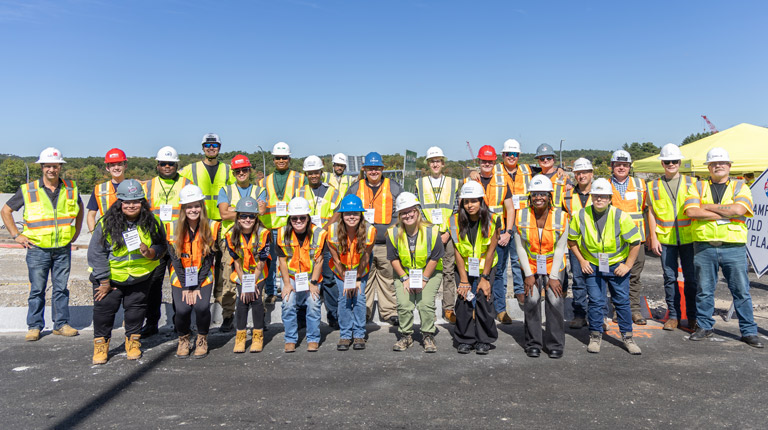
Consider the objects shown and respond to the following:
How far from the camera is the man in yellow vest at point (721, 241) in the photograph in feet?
19.7

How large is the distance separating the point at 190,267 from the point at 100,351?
1.24 metres

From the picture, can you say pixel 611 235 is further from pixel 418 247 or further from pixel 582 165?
pixel 418 247

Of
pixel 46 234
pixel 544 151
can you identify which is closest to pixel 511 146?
pixel 544 151

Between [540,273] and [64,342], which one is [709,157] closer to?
[540,273]

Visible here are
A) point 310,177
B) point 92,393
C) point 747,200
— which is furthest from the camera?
point 310,177

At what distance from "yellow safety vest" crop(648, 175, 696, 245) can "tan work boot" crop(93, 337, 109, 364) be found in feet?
21.7

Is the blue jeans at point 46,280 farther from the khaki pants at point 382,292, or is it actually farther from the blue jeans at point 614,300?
the blue jeans at point 614,300

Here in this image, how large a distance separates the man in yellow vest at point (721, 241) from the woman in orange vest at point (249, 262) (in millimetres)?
4998

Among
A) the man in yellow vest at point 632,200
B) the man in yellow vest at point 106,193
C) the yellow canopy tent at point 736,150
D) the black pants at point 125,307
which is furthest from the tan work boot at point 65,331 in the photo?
the yellow canopy tent at point 736,150

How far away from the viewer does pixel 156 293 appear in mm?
6355

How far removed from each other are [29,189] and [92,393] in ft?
9.75

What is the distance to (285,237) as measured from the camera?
19.3 ft

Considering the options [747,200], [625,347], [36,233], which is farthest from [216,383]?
[747,200]

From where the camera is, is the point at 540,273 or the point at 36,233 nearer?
the point at 540,273
